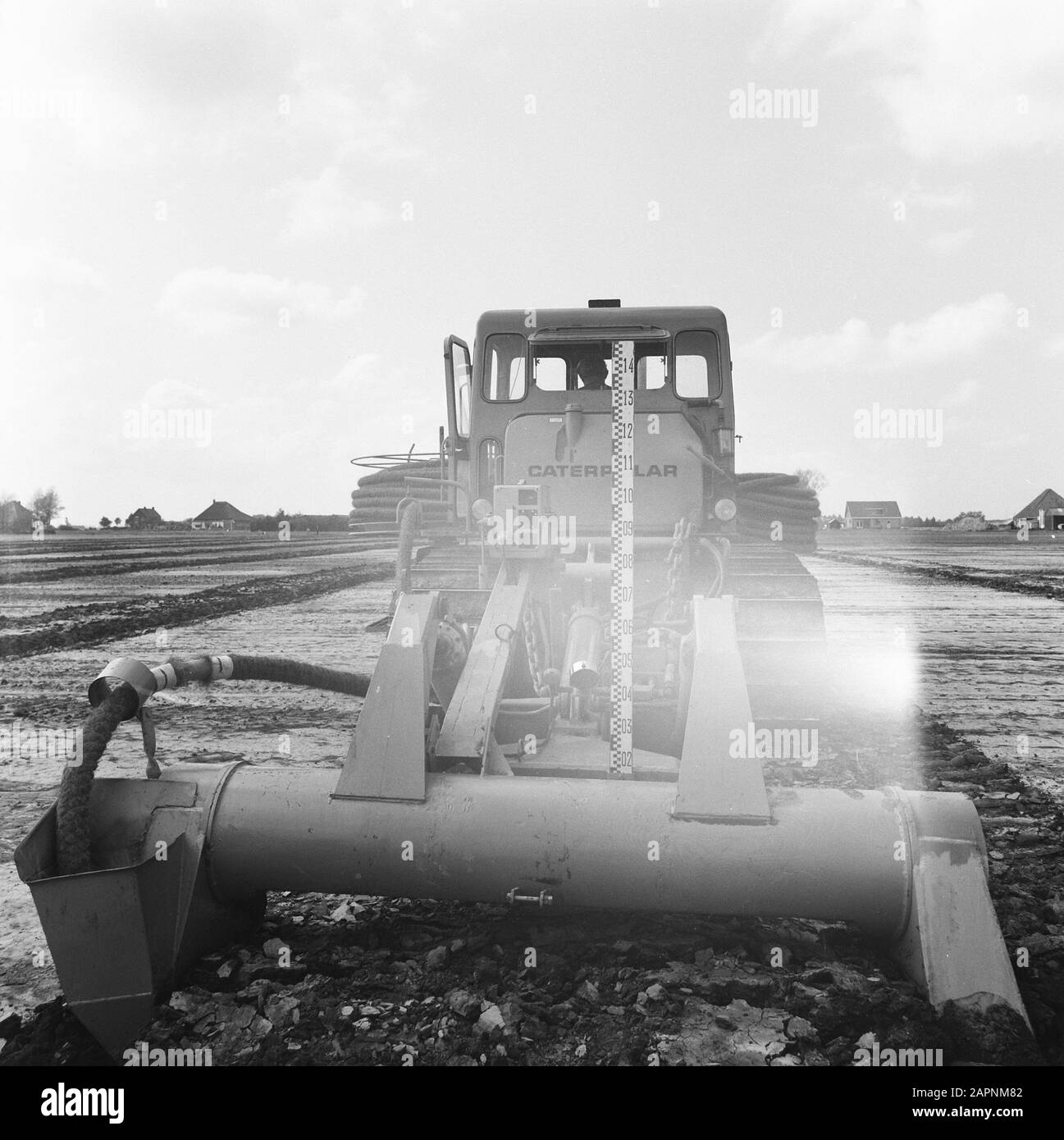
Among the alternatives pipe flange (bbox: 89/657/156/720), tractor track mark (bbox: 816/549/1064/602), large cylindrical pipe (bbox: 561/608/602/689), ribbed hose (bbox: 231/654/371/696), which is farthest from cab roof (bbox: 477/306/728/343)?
tractor track mark (bbox: 816/549/1064/602)

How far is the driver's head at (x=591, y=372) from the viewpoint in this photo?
7.76 meters

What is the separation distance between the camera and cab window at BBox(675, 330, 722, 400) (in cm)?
786

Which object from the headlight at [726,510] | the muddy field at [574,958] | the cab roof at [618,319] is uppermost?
the cab roof at [618,319]

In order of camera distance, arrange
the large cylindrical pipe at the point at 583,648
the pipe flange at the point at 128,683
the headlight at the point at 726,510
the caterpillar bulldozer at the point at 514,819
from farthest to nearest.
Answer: the headlight at the point at 726,510, the large cylindrical pipe at the point at 583,648, the pipe flange at the point at 128,683, the caterpillar bulldozer at the point at 514,819

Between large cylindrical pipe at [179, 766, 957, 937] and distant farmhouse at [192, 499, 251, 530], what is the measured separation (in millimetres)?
89836

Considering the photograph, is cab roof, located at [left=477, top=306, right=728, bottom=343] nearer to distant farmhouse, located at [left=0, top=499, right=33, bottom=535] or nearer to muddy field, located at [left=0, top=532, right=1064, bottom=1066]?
muddy field, located at [left=0, top=532, right=1064, bottom=1066]

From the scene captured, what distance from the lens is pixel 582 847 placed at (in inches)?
117

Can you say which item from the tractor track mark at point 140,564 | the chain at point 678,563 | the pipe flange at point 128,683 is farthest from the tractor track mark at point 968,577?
the tractor track mark at point 140,564

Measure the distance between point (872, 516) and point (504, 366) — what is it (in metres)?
87.7

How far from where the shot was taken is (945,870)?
2809mm

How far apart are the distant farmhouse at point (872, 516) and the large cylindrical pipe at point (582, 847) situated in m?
89.4

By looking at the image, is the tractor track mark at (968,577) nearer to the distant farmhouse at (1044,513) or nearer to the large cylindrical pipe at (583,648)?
the large cylindrical pipe at (583,648)

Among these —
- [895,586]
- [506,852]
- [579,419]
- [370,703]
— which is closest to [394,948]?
[506,852]

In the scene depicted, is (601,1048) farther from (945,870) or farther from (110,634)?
(110,634)
